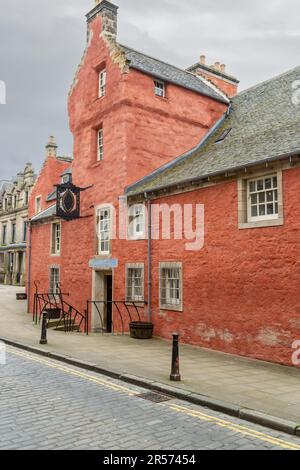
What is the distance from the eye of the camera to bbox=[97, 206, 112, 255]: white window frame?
1739cm

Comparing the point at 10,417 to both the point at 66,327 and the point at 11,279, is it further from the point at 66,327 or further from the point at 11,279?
the point at 11,279

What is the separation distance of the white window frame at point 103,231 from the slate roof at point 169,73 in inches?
239

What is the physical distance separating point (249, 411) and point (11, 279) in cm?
4494

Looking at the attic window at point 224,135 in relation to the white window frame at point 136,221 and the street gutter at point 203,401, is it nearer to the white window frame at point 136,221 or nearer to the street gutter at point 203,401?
the white window frame at point 136,221

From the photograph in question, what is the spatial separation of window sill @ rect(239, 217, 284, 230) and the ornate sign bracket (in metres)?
8.93

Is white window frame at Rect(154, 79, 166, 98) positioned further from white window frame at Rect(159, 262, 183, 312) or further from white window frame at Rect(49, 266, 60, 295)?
white window frame at Rect(49, 266, 60, 295)

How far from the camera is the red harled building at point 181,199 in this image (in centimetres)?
1118

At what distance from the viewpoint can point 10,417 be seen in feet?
20.1

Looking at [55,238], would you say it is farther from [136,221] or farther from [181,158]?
[181,158]

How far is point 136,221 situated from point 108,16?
9.75 m

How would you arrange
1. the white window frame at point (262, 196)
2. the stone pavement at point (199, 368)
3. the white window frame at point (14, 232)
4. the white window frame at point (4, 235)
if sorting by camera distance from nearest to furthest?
the stone pavement at point (199, 368), the white window frame at point (262, 196), the white window frame at point (14, 232), the white window frame at point (4, 235)

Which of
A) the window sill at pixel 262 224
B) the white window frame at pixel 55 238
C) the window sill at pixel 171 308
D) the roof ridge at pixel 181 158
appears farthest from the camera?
the white window frame at pixel 55 238

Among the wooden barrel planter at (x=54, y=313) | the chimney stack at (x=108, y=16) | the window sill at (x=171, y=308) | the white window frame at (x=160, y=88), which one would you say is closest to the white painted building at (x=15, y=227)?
the wooden barrel planter at (x=54, y=313)
